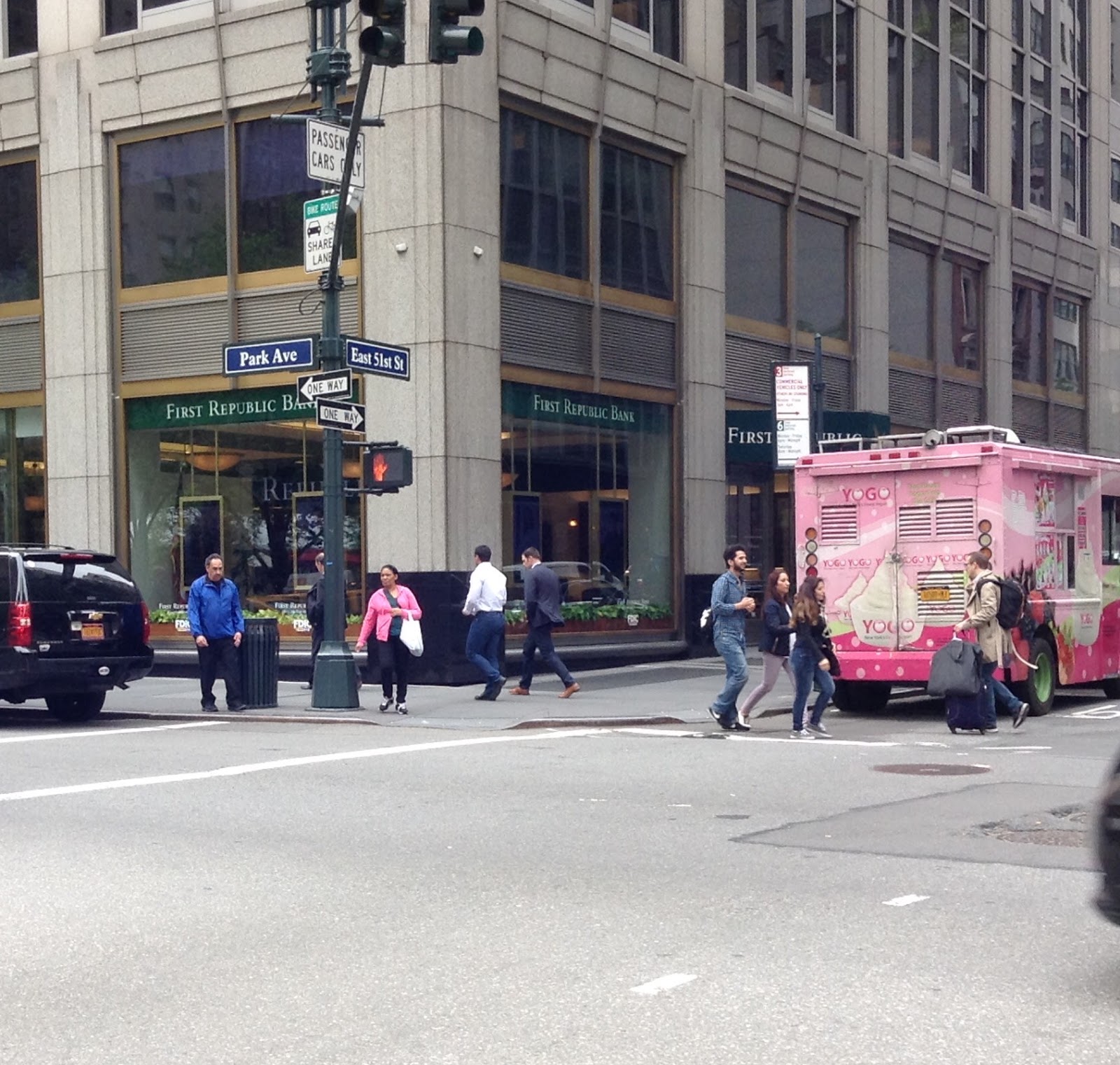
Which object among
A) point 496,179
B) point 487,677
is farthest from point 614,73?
point 487,677

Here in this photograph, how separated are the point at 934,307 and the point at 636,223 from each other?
9917mm

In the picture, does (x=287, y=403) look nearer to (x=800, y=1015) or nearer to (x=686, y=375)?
(x=686, y=375)

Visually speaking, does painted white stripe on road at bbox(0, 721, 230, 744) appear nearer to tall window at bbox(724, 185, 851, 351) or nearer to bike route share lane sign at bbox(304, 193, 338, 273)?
bike route share lane sign at bbox(304, 193, 338, 273)

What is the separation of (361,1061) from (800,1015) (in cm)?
159

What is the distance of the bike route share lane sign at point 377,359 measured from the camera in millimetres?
17859

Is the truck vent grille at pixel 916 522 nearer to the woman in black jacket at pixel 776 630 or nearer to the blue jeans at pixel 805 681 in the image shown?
the woman in black jacket at pixel 776 630

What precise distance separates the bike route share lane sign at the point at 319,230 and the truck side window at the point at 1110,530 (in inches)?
381

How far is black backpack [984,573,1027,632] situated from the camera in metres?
16.3

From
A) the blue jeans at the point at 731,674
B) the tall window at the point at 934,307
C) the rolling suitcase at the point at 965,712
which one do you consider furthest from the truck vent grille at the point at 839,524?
the tall window at the point at 934,307

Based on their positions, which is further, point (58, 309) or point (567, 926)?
point (58, 309)

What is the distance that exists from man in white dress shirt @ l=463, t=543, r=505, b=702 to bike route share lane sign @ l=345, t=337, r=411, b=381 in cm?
259

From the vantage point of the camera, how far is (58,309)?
24812mm

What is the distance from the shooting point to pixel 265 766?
44.3ft

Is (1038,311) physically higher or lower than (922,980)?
higher
